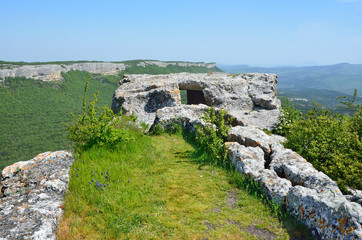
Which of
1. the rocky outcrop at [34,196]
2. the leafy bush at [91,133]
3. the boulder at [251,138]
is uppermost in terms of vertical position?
the leafy bush at [91,133]

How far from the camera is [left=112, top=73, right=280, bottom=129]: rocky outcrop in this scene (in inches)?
634

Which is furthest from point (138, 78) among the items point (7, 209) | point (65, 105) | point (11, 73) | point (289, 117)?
point (11, 73)

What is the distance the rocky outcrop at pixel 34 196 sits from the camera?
425cm

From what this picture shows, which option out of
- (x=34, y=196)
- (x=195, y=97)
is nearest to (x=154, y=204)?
(x=34, y=196)

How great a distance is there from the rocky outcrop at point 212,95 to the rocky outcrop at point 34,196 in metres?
8.65

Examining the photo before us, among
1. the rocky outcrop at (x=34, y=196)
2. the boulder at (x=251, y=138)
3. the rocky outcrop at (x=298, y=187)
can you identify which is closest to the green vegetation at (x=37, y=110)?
the rocky outcrop at (x=34, y=196)

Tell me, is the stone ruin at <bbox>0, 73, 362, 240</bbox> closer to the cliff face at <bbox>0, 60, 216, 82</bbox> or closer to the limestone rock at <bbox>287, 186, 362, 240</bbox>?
the limestone rock at <bbox>287, 186, 362, 240</bbox>

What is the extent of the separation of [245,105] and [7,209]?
1577 cm

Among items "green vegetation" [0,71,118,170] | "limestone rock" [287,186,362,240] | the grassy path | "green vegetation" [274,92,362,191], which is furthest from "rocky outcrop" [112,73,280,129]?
"green vegetation" [0,71,118,170]

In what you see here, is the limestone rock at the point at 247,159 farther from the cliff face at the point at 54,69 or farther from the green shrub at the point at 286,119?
the cliff face at the point at 54,69

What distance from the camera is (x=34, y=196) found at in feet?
17.2

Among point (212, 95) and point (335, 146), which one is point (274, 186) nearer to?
point (335, 146)

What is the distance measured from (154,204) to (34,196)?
105 inches

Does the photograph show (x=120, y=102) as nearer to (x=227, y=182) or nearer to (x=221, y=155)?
(x=221, y=155)
